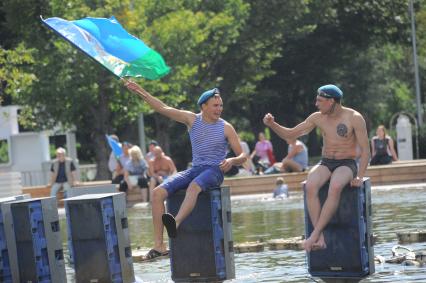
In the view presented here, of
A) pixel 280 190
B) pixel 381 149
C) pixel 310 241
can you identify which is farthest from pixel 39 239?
pixel 381 149

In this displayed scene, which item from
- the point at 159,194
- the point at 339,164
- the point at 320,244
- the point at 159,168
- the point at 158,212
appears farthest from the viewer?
the point at 159,168

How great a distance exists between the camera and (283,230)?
1769cm

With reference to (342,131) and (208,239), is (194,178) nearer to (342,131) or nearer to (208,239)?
(208,239)

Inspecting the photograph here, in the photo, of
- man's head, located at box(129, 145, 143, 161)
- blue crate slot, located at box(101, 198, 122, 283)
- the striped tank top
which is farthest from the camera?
man's head, located at box(129, 145, 143, 161)

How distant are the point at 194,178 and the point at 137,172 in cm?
1784

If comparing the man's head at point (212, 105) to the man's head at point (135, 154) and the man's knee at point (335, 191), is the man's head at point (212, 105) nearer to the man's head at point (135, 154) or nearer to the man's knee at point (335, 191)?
the man's knee at point (335, 191)

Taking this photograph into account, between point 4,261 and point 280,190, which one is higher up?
A: point 4,261

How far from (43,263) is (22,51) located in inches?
666

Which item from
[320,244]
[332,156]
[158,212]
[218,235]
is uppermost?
[332,156]

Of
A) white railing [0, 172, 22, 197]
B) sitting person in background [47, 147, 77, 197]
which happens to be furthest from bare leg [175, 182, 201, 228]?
white railing [0, 172, 22, 197]

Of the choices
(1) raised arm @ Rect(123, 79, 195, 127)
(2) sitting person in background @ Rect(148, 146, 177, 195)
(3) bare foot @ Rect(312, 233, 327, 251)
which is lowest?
(2) sitting person in background @ Rect(148, 146, 177, 195)

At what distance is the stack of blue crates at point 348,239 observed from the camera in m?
10.9

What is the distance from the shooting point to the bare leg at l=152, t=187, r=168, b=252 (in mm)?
11461

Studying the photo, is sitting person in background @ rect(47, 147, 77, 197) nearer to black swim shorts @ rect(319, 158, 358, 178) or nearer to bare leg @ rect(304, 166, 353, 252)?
black swim shorts @ rect(319, 158, 358, 178)
